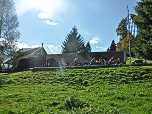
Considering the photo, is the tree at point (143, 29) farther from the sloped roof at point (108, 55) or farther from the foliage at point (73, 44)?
the foliage at point (73, 44)

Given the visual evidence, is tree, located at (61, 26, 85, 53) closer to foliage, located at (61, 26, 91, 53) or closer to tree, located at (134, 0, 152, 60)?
foliage, located at (61, 26, 91, 53)

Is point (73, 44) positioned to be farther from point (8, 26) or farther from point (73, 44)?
point (8, 26)

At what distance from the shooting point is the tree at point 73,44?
179 ft

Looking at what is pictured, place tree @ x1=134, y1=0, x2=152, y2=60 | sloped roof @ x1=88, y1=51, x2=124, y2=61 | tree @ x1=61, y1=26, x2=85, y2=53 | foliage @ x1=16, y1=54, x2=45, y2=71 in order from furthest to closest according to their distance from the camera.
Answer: tree @ x1=61, y1=26, x2=85, y2=53, sloped roof @ x1=88, y1=51, x2=124, y2=61, foliage @ x1=16, y1=54, x2=45, y2=71, tree @ x1=134, y1=0, x2=152, y2=60

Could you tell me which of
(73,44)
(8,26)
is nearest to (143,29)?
(8,26)

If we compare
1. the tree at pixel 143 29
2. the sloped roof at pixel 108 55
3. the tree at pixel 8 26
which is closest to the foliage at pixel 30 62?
the tree at pixel 8 26

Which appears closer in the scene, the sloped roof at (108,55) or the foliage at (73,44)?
the sloped roof at (108,55)

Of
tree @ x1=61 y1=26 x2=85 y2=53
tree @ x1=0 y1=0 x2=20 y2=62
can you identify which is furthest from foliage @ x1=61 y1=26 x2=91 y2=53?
tree @ x1=0 y1=0 x2=20 y2=62

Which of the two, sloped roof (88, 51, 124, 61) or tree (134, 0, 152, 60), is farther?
sloped roof (88, 51, 124, 61)

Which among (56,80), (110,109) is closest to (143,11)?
(56,80)

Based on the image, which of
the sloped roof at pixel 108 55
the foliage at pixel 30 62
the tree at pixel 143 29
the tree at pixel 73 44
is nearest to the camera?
the tree at pixel 143 29

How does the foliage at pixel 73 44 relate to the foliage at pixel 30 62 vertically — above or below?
above

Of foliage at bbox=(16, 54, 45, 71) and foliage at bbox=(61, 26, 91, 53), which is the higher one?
foliage at bbox=(61, 26, 91, 53)

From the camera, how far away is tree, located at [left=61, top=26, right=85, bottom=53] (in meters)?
54.6
